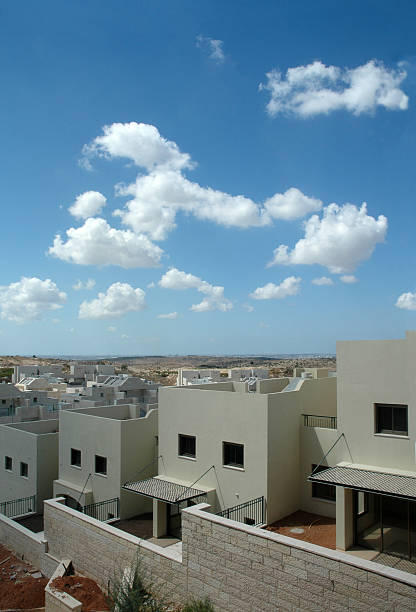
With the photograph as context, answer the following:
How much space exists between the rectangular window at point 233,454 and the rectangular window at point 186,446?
1.73 meters

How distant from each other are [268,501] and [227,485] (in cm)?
199

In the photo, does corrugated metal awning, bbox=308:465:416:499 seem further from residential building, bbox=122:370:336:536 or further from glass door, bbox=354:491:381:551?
residential building, bbox=122:370:336:536

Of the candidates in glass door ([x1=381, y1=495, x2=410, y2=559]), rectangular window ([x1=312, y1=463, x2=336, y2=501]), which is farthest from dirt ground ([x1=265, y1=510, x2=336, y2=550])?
glass door ([x1=381, y1=495, x2=410, y2=559])

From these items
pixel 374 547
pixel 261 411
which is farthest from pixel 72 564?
pixel 374 547

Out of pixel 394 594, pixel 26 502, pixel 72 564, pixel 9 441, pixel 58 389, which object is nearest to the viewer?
pixel 394 594

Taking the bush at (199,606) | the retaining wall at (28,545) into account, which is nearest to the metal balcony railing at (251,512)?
the bush at (199,606)

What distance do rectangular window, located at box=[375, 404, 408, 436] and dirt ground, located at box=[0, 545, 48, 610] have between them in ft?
42.2

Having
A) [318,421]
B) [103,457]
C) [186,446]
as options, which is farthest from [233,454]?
[103,457]

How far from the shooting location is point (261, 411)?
16.9 m

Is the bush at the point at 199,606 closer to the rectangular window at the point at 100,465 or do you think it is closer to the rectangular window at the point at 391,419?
the rectangular window at the point at 391,419

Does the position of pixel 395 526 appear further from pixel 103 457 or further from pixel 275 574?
pixel 103 457

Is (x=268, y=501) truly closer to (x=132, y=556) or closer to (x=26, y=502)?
(x=132, y=556)

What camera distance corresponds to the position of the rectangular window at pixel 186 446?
760 inches

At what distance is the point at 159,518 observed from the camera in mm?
17844
